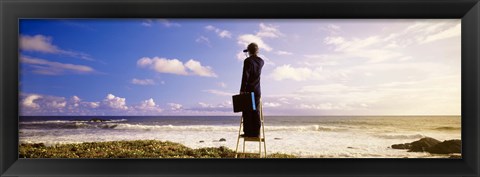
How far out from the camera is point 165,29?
292 cm

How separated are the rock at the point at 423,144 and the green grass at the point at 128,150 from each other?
87 cm

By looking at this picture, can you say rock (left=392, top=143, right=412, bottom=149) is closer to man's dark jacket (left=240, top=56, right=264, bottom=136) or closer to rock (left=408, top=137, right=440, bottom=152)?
rock (left=408, top=137, right=440, bottom=152)

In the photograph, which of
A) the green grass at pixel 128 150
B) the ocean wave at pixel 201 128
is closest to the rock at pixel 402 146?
the ocean wave at pixel 201 128

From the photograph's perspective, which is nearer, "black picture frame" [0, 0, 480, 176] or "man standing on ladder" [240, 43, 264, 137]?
"black picture frame" [0, 0, 480, 176]

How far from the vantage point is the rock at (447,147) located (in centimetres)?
276

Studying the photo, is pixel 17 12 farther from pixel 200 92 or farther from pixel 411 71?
pixel 411 71

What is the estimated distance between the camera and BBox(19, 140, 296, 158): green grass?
2.77 metres

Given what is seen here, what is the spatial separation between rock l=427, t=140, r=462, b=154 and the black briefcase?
1.26m

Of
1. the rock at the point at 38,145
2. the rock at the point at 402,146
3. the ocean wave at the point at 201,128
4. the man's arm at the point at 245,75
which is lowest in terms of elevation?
the rock at the point at 402,146

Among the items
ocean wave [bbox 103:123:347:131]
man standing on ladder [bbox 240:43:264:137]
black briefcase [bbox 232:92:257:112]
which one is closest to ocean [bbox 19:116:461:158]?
ocean wave [bbox 103:123:347:131]

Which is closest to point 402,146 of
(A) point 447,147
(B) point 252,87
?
(A) point 447,147

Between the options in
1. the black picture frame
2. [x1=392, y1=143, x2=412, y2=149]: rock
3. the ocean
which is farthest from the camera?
[x1=392, y1=143, x2=412, y2=149]: rock

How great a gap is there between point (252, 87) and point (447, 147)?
1.31m

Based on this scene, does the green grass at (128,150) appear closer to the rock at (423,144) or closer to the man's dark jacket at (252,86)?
the man's dark jacket at (252,86)
